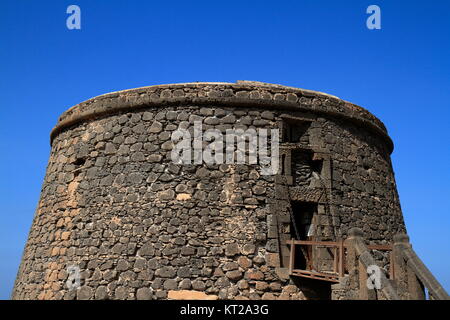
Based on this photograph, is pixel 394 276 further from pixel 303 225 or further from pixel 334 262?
pixel 303 225

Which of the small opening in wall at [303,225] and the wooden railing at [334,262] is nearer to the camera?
the wooden railing at [334,262]

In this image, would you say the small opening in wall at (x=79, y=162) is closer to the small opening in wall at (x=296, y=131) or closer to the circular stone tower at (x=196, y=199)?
the circular stone tower at (x=196, y=199)

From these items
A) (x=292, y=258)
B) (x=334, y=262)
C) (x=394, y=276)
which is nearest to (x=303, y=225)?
(x=292, y=258)

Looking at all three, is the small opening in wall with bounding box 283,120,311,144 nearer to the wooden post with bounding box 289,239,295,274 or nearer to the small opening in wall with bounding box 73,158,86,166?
the wooden post with bounding box 289,239,295,274

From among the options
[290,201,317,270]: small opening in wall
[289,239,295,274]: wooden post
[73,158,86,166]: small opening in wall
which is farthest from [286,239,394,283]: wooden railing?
[73,158,86,166]: small opening in wall

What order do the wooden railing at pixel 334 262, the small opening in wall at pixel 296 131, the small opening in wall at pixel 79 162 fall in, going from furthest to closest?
1. the small opening in wall at pixel 79 162
2. the small opening in wall at pixel 296 131
3. the wooden railing at pixel 334 262

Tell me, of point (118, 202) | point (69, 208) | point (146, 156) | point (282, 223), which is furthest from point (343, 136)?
point (69, 208)

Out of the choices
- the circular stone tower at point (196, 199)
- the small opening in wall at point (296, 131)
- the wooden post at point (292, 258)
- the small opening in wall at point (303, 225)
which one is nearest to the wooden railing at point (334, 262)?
the wooden post at point (292, 258)

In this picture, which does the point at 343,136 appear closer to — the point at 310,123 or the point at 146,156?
the point at 310,123

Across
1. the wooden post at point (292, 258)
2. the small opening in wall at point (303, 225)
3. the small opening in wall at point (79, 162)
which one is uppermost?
the small opening in wall at point (79, 162)

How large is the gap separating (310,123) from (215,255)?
3.40 meters

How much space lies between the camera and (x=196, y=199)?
9.01 metres

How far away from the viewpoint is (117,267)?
8.91 m

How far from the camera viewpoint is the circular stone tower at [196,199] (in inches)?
343
